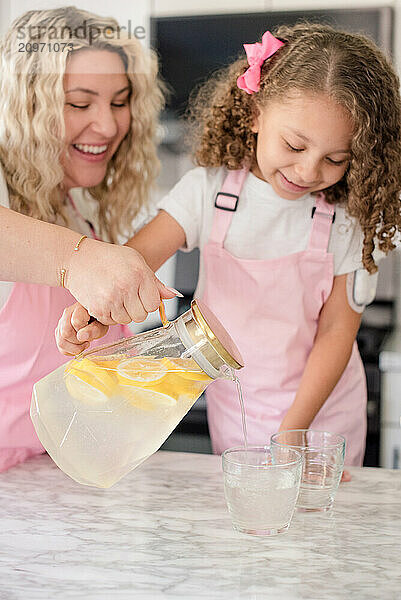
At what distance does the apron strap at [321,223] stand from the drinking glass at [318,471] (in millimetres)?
404

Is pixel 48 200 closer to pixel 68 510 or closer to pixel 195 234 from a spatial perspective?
pixel 195 234

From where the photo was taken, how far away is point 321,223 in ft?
4.10

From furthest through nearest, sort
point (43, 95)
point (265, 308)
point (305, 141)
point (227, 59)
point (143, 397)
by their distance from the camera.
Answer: point (227, 59)
point (265, 308)
point (43, 95)
point (305, 141)
point (143, 397)

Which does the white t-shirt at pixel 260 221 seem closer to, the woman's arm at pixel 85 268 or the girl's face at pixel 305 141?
the girl's face at pixel 305 141

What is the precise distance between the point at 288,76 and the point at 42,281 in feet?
1.62

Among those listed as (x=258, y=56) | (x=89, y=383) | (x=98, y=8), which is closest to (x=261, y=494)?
(x=89, y=383)

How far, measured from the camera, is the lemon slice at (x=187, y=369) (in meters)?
0.80

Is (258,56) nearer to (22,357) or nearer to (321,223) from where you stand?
(321,223)

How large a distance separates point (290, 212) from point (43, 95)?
A: 455 mm

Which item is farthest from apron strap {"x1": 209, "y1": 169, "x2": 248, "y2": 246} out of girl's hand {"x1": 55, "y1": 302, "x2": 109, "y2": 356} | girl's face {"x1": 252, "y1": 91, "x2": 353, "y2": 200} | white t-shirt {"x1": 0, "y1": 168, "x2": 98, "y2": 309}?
girl's hand {"x1": 55, "y1": 302, "x2": 109, "y2": 356}

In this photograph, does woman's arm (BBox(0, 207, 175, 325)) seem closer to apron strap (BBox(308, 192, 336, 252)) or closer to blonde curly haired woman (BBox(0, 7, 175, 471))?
blonde curly haired woman (BBox(0, 7, 175, 471))

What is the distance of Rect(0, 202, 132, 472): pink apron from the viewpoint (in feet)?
3.66

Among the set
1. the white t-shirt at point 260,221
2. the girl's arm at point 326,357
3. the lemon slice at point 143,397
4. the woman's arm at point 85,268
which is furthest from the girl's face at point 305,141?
the lemon slice at point 143,397

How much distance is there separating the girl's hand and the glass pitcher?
0.06 metres
